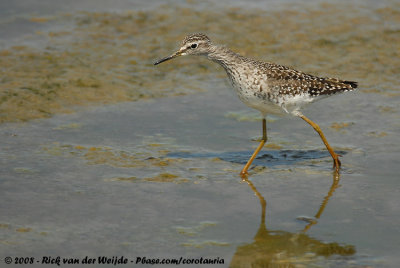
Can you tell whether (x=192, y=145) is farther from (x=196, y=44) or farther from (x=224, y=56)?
(x=196, y=44)

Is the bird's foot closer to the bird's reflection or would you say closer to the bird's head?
the bird's reflection

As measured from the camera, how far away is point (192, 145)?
407 inches

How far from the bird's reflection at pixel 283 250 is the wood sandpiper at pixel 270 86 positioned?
2.10m

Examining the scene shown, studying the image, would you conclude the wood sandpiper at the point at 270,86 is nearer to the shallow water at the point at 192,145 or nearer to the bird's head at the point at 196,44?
the bird's head at the point at 196,44

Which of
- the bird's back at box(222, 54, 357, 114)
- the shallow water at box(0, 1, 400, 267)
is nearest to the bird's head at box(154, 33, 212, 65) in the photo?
the bird's back at box(222, 54, 357, 114)

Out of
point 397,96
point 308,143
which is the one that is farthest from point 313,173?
point 397,96

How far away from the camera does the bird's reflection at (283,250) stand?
6.95 meters

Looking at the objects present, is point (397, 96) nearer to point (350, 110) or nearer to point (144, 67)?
point (350, 110)

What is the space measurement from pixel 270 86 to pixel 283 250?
314 cm

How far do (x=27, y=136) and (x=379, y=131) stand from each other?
19.1ft

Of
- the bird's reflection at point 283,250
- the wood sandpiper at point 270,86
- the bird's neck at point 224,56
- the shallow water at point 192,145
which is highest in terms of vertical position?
the bird's neck at point 224,56

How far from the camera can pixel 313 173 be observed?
9508 millimetres

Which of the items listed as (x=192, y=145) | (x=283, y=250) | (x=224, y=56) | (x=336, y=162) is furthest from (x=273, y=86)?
(x=283, y=250)

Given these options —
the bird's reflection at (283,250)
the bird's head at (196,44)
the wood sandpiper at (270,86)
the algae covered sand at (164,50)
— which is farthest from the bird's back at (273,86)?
the algae covered sand at (164,50)
